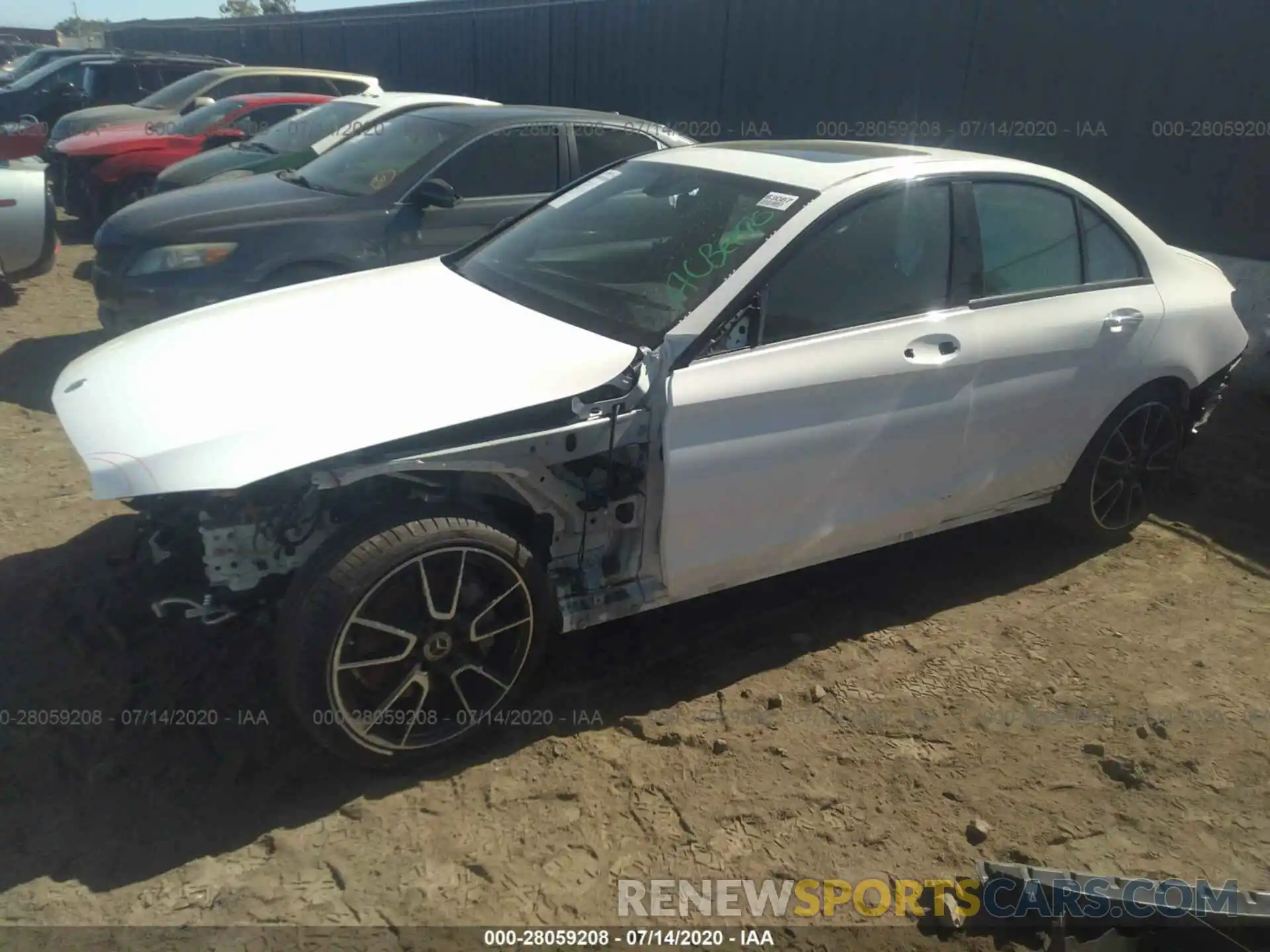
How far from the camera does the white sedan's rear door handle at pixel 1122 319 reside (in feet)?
13.0

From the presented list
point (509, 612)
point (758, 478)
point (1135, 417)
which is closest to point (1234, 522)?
point (1135, 417)

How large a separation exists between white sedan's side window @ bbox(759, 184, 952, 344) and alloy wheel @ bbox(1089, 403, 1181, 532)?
4.31 feet

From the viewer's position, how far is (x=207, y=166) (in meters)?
8.05

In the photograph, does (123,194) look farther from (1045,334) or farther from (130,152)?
(1045,334)

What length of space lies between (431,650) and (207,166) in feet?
22.1

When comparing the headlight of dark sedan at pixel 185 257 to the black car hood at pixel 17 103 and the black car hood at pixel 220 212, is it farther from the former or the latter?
the black car hood at pixel 17 103

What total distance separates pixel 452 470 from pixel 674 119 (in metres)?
10.3

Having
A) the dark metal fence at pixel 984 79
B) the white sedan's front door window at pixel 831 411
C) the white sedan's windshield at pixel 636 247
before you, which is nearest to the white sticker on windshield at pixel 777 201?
the white sedan's windshield at pixel 636 247

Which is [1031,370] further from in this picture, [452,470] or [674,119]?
[674,119]

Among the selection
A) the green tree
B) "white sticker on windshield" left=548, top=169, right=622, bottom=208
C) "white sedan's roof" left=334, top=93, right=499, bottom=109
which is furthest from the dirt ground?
the green tree

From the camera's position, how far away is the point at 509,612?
3.01 m

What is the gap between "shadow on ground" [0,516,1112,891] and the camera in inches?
107

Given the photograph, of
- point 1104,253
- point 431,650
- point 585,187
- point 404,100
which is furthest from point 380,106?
point 431,650

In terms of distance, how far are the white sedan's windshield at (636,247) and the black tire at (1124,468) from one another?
6.20 feet
